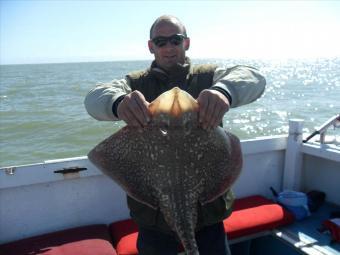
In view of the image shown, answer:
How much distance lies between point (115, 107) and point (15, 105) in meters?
21.5

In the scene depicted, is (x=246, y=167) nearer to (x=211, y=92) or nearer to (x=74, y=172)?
(x=74, y=172)

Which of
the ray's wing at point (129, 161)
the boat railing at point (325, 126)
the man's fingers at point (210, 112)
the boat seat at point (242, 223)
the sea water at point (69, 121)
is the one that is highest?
the man's fingers at point (210, 112)

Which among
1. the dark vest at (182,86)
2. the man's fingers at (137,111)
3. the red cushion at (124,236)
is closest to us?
the man's fingers at (137,111)

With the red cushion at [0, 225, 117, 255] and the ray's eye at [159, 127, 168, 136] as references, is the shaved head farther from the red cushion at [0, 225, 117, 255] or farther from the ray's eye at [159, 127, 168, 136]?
the red cushion at [0, 225, 117, 255]

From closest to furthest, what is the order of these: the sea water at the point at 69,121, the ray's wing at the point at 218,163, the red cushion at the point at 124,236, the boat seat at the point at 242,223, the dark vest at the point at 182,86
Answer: the ray's wing at the point at 218,163 → the dark vest at the point at 182,86 → the red cushion at the point at 124,236 → the boat seat at the point at 242,223 → the sea water at the point at 69,121

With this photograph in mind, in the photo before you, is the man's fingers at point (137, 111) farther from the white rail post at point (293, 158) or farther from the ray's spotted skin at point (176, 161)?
the white rail post at point (293, 158)

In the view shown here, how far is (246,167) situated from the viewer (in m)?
4.99

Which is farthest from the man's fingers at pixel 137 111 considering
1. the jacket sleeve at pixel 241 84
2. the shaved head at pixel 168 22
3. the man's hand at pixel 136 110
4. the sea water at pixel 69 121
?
the sea water at pixel 69 121

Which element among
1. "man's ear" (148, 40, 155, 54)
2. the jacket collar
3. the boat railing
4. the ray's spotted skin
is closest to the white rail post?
the boat railing

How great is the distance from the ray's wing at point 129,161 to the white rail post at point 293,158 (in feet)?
11.5

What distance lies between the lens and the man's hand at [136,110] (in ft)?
6.40

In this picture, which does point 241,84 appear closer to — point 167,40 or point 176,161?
point 167,40

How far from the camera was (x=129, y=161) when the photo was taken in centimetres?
211

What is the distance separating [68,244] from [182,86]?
2.15 meters
